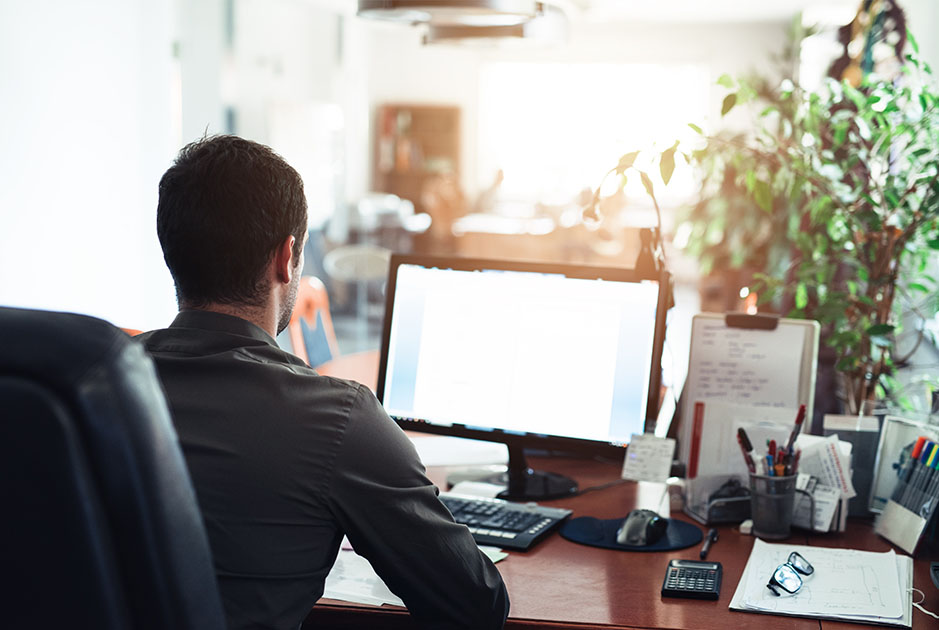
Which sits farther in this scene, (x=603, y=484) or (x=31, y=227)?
(x=31, y=227)

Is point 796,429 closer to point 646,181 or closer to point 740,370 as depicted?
point 740,370

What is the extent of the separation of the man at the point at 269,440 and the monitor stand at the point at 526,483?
1.91 ft

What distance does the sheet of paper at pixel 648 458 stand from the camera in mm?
1574

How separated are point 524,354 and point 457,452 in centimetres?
43

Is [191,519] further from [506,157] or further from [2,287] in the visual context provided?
[506,157]

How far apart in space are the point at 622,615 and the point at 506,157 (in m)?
10.9

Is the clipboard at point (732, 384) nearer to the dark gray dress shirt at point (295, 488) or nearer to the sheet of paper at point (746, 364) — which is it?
the sheet of paper at point (746, 364)

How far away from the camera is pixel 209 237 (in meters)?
1.11

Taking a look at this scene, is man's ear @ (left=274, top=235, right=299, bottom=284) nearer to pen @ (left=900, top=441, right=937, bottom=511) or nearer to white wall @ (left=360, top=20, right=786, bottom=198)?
pen @ (left=900, top=441, right=937, bottom=511)

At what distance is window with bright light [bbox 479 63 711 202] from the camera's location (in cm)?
1149

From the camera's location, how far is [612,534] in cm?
154

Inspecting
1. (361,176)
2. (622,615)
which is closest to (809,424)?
(622,615)

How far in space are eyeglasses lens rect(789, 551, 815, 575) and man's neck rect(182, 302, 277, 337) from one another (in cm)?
81

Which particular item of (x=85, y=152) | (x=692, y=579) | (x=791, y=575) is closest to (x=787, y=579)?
(x=791, y=575)
